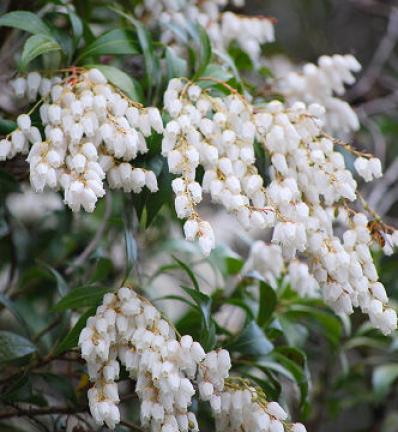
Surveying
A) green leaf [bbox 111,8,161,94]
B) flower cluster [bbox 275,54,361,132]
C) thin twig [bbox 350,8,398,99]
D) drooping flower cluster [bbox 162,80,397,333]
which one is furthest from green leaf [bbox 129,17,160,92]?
thin twig [bbox 350,8,398,99]

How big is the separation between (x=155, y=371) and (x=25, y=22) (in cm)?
63

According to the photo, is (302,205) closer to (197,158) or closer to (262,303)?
(197,158)

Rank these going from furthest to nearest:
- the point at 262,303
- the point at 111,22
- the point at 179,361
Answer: the point at 111,22 < the point at 262,303 < the point at 179,361

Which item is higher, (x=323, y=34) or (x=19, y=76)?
(x=19, y=76)

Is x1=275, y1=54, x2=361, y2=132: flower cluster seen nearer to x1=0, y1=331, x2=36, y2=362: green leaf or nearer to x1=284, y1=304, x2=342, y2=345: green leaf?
x1=284, y1=304, x2=342, y2=345: green leaf

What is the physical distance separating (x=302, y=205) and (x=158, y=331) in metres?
0.28

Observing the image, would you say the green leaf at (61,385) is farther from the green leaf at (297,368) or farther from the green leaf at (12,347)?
the green leaf at (297,368)

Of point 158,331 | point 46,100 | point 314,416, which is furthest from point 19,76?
point 314,416

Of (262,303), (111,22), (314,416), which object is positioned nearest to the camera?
(262,303)

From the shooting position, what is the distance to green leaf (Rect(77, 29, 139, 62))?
1.26 metres

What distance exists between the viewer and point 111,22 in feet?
5.53

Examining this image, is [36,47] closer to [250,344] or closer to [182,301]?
[182,301]

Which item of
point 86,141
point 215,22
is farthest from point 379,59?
point 86,141

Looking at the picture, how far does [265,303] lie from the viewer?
54.0 inches
